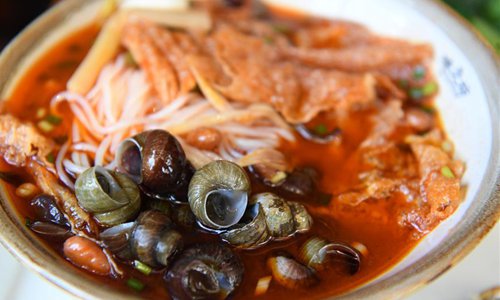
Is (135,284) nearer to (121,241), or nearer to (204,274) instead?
(121,241)

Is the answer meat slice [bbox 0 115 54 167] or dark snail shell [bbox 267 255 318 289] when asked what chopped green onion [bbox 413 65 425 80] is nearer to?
dark snail shell [bbox 267 255 318 289]

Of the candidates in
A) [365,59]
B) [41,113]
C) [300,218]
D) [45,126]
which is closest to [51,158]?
[45,126]

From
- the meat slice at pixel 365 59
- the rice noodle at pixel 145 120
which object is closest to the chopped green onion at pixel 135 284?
the rice noodle at pixel 145 120

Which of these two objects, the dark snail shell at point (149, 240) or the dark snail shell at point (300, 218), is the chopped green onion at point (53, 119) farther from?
the dark snail shell at point (300, 218)

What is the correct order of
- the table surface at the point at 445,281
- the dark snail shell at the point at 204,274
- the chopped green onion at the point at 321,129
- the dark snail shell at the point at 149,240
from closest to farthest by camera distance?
the dark snail shell at the point at 204,274, the dark snail shell at the point at 149,240, the table surface at the point at 445,281, the chopped green onion at the point at 321,129

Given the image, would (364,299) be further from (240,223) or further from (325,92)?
(325,92)

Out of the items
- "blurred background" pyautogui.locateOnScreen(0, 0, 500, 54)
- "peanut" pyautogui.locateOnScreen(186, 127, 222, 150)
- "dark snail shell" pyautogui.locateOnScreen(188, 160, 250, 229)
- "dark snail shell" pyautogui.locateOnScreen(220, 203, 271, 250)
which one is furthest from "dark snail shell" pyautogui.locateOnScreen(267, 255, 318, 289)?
"blurred background" pyautogui.locateOnScreen(0, 0, 500, 54)
